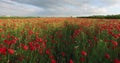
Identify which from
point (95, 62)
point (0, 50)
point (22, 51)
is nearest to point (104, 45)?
point (95, 62)

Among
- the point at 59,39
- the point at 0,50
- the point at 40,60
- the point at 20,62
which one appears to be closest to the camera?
the point at 0,50

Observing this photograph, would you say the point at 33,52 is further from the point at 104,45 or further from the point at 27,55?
the point at 104,45

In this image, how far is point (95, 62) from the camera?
10.5 feet

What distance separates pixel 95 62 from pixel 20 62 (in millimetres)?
1237

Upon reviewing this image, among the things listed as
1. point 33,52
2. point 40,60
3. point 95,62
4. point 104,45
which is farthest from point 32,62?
point 104,45

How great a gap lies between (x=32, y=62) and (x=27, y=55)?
0.88ft

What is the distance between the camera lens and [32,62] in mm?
3193

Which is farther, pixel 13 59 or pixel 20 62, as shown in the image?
pixel 13 59

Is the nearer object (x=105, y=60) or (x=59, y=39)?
(x=105, y=60)

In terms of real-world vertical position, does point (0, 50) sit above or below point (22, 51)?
above

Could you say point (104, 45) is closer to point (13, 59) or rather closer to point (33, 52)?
point (33, 52)

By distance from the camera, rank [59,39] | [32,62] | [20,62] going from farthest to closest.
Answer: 1. [59,39]
2. [32,62]
3. [20,62]

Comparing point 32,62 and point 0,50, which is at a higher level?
point 0,50

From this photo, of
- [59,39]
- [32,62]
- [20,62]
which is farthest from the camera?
A: [59,39]
